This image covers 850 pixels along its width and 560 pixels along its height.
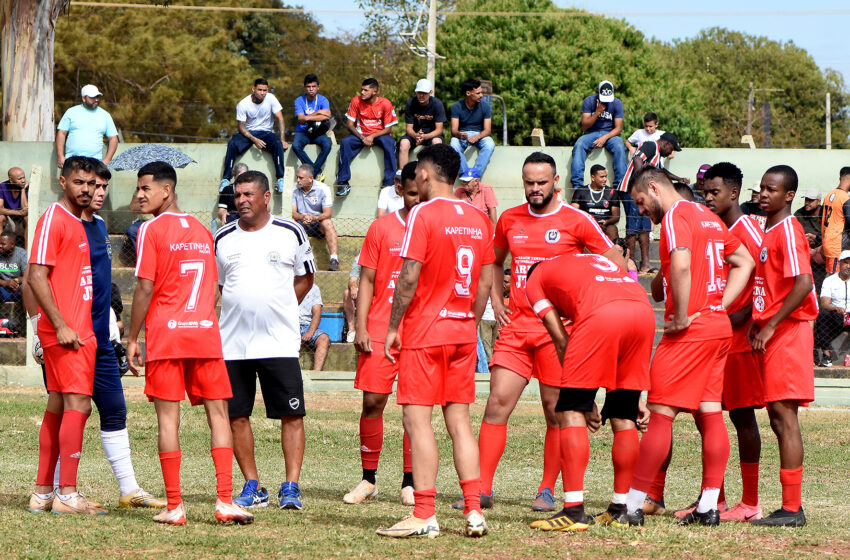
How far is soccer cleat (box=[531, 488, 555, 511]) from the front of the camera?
773 centimetres

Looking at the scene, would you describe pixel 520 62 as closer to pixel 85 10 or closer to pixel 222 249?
pixel 85 10

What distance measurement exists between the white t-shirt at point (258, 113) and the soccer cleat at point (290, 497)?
12172 mm

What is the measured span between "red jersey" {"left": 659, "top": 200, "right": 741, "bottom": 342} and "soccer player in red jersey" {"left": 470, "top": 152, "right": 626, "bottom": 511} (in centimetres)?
56

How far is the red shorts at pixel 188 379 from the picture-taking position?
698 centimetres

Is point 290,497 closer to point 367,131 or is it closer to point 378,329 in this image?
point 378,329

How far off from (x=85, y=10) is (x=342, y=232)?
114 feet

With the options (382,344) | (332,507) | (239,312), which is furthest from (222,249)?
(332,507)

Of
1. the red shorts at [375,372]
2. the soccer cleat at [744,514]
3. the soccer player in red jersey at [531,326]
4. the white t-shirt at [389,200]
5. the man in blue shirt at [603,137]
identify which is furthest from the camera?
the man in blue shirt at [603,137]

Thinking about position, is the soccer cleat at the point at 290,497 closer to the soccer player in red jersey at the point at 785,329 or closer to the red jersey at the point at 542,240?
the red jersey at the point at 542,240

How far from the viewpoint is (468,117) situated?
1897 centimetres

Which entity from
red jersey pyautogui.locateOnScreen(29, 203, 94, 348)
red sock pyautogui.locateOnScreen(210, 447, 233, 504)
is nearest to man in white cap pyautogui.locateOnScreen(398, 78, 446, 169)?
red jersey pyautogui.locateOnScreen(29, 203, 94, 348)

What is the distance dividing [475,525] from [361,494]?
5.94 feet

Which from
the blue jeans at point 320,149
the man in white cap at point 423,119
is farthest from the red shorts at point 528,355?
the blue jeans at point 320,149

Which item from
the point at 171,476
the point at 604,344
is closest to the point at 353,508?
the point at 171,476
